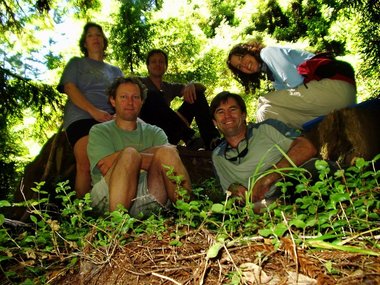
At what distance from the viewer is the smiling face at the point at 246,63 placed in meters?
3.55

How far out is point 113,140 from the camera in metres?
3.12

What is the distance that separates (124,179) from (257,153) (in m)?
1.27

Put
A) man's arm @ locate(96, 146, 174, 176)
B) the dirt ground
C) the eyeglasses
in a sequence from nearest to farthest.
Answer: the dirt ground < man's arm @ locate(96, 146, 174, 176) < the eyeglasses

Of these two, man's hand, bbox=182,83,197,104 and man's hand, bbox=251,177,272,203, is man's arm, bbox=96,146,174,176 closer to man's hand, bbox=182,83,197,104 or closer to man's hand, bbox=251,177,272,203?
man's hand, bbox=251,177,272,203

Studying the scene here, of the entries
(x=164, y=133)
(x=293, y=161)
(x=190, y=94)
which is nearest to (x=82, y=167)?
(x=164, y=133)

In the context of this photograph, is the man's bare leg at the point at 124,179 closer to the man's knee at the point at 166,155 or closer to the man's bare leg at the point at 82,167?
the man's knee at the point at 166,155

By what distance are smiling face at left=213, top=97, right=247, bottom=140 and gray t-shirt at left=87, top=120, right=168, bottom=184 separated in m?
0.63

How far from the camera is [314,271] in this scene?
1061mm

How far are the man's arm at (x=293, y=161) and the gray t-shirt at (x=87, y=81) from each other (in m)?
2.13

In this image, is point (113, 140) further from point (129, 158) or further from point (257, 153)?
point (257, 153)

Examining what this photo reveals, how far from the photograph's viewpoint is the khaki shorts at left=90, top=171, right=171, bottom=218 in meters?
2.70

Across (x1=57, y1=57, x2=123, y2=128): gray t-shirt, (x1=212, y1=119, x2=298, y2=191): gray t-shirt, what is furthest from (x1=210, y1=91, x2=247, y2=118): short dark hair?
(x1=57, y1=57, x2=123, y2=128): gray t-shirt

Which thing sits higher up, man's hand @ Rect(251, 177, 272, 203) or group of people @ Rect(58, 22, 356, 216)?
group of people @ Rect(58, 22, 356, 216)

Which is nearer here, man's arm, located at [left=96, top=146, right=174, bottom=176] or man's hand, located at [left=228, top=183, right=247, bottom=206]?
man's hand, located at [left=228, top=183, right=247, bottom=206]
